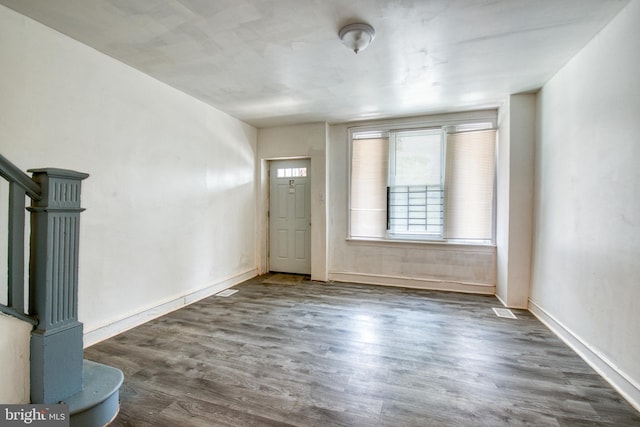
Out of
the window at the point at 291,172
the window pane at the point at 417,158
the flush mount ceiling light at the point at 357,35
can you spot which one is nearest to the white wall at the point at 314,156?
the window at the point at 291,172

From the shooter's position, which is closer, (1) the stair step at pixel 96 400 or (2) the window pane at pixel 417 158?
(1) the stair step at pixel 96 400

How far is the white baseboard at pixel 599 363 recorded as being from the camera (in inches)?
73.7

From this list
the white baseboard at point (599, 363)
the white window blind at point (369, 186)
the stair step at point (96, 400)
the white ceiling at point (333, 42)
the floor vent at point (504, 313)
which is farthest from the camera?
the white window blind at point (369, 186)

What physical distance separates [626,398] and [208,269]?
4.21 m

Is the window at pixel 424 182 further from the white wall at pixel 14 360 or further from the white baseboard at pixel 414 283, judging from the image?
the white wall at pixel 14 360

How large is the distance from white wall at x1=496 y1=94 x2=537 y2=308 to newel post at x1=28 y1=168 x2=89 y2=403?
421cm

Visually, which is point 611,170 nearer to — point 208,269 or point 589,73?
point 589,73

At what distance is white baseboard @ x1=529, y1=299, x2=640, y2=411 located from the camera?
1871 millimetres

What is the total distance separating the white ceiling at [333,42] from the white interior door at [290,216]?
1702 millimetres

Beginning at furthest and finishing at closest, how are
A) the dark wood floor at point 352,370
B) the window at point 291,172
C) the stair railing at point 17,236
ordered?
the window at point 291,172 → the dark wood floor at point 352,370 → the stair railing at point 17,236

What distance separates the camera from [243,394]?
1.92 meters

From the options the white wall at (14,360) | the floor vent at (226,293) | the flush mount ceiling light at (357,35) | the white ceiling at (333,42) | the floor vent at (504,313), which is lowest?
the floor vent at (226,293)

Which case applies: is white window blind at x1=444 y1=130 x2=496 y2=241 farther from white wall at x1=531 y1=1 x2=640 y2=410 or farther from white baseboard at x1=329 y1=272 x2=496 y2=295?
white wall at x1=531 y1=1 x2=640 y2=410

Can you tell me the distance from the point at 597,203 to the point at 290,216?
159 inches
